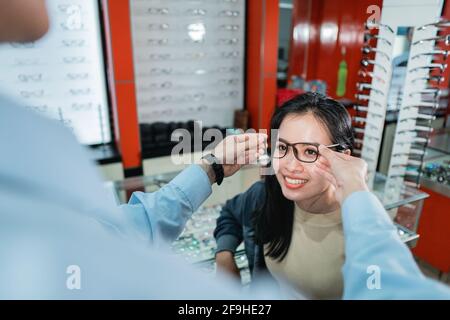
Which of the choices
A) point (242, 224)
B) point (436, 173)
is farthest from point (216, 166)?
point (436, 173)

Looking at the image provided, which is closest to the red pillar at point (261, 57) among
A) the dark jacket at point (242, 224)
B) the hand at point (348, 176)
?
the dark jacket at point (242, 224)

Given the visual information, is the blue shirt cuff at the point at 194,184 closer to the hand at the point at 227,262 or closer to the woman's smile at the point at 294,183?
the woman's smile at the point at 294,183

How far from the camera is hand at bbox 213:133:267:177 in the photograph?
83 centimetres

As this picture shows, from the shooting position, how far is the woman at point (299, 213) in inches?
37.6

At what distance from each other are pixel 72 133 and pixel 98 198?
9cm

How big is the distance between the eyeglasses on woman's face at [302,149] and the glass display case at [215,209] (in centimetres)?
16

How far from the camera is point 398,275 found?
41cm

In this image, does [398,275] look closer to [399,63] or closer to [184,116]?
[399,63]

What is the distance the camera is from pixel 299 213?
1183mm

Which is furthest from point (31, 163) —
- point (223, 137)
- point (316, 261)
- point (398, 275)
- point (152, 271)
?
point (316, 261)

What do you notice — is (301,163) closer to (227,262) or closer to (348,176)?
(348,176)

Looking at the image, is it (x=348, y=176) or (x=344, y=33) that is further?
(x=344, y=33)

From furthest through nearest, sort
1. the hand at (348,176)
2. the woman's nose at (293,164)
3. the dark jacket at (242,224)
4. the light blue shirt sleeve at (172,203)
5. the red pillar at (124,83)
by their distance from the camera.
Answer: the red pillar at (124,83), the dark jacket at (242,224), the woman's nose at (293,164), the light blue shirt sleeve at (172,203), the hand at (348,176)

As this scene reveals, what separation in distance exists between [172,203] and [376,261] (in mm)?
481
